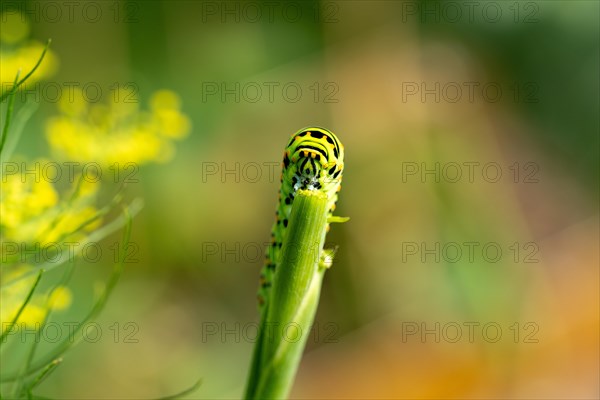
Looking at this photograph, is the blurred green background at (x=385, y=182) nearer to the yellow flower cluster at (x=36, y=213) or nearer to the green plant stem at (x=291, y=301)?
the yellow flower cluster at (x=36, y=213)

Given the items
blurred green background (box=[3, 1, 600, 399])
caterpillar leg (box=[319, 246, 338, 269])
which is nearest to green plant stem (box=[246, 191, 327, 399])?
caterpillar leg (box=[319, 246, 338, 269])

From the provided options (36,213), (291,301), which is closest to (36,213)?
(36,213)

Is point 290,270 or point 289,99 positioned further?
point 289,99

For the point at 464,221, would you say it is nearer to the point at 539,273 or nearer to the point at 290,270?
the point at 539,273

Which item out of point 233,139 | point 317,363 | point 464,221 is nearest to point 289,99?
point 233,139

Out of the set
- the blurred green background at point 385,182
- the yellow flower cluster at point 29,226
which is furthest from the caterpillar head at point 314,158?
the blurred green background at point 385,182

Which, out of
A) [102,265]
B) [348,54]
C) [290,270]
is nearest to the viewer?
[290,270]

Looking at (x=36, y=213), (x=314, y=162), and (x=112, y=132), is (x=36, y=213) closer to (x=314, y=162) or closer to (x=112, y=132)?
(x=112, y=132)
